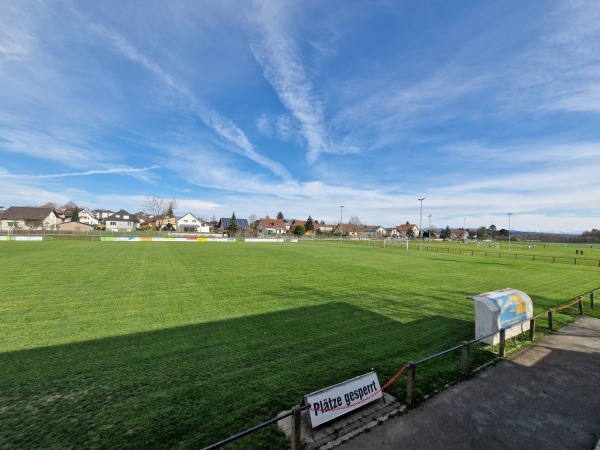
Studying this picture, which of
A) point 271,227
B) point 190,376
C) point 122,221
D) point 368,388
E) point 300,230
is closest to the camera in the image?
point 368,388

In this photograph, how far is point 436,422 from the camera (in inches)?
194

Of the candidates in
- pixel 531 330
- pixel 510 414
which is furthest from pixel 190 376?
pixel 531 330

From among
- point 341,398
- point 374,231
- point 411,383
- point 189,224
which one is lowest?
point 341,398

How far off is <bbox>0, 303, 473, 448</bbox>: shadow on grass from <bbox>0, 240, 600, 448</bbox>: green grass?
1.1 inches

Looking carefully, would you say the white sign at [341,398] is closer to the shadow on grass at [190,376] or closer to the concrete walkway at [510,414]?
the concrete walkway at [510,414]

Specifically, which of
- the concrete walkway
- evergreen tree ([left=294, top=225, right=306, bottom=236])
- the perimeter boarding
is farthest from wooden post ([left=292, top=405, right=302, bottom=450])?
evergreen tree ([left=294, top=225, right=306, bottom=236])

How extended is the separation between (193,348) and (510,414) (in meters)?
7.32

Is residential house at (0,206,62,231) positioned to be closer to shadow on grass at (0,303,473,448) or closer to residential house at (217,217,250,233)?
residential house at (217,217,250,233)

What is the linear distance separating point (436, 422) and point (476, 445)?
2.08 ft

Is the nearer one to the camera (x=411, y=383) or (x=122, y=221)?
(x=411, y=383)

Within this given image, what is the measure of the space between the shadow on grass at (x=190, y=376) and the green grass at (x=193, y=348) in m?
0.03

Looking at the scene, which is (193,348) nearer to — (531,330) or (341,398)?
(341,398)

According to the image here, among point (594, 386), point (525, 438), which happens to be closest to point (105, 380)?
point (525, 438)

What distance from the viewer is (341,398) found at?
197 inches
